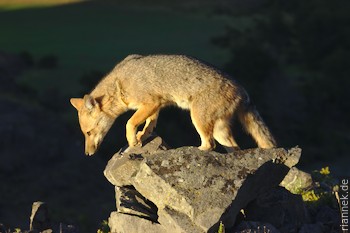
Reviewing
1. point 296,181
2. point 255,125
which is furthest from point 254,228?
point 296,181

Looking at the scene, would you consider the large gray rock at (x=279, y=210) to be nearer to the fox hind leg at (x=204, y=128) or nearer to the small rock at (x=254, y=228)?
the small rock at (x=254, y=228)

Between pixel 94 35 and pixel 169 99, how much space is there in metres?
48.3

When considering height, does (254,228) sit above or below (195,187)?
below

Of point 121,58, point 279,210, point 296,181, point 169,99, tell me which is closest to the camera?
point 279,210

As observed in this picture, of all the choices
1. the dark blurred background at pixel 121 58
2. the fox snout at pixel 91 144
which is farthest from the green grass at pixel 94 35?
the fox snout at pixel 91 144

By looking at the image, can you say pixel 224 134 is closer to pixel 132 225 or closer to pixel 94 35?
pixel 132 225

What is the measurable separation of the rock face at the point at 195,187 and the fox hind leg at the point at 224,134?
1.42 meters

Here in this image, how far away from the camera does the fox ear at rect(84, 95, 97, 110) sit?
16500 mm

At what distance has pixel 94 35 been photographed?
63562 millimetres

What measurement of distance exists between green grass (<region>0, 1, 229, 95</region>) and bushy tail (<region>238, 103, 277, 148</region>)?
35583 millimetres

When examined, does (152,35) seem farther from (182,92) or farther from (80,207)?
(182,92)

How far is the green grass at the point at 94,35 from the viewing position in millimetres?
55438

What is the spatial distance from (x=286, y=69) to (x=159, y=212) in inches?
Answer: 1865

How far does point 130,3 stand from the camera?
77.3m
